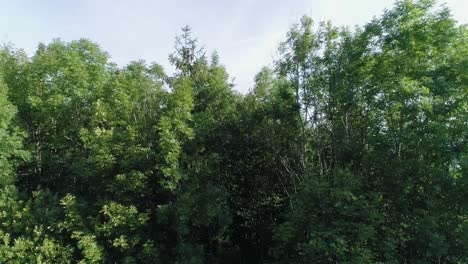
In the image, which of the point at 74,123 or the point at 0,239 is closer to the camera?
the point at 0,239

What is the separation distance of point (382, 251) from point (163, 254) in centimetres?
864

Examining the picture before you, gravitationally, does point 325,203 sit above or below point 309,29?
below

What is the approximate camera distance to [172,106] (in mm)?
14406

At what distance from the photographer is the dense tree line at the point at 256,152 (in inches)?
448

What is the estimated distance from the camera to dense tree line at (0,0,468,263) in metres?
11.4

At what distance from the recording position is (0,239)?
13.9 meters

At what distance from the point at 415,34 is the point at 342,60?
295cm

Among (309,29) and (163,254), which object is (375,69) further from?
(163,254)

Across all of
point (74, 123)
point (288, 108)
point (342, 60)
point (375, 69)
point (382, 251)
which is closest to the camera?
point (382, 251)

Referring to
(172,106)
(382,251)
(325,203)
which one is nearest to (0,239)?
(172,106)

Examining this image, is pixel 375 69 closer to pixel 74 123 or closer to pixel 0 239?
pixel 74 123

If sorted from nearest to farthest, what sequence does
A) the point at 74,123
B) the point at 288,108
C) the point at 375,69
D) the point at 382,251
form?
the point at 382,251 → the point at 375,69 → the point at 288,108 → the point at 74,123

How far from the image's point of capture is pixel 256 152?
1867 centimetres

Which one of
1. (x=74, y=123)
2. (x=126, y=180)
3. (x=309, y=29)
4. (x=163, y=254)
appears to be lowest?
(x=163, y=254)
